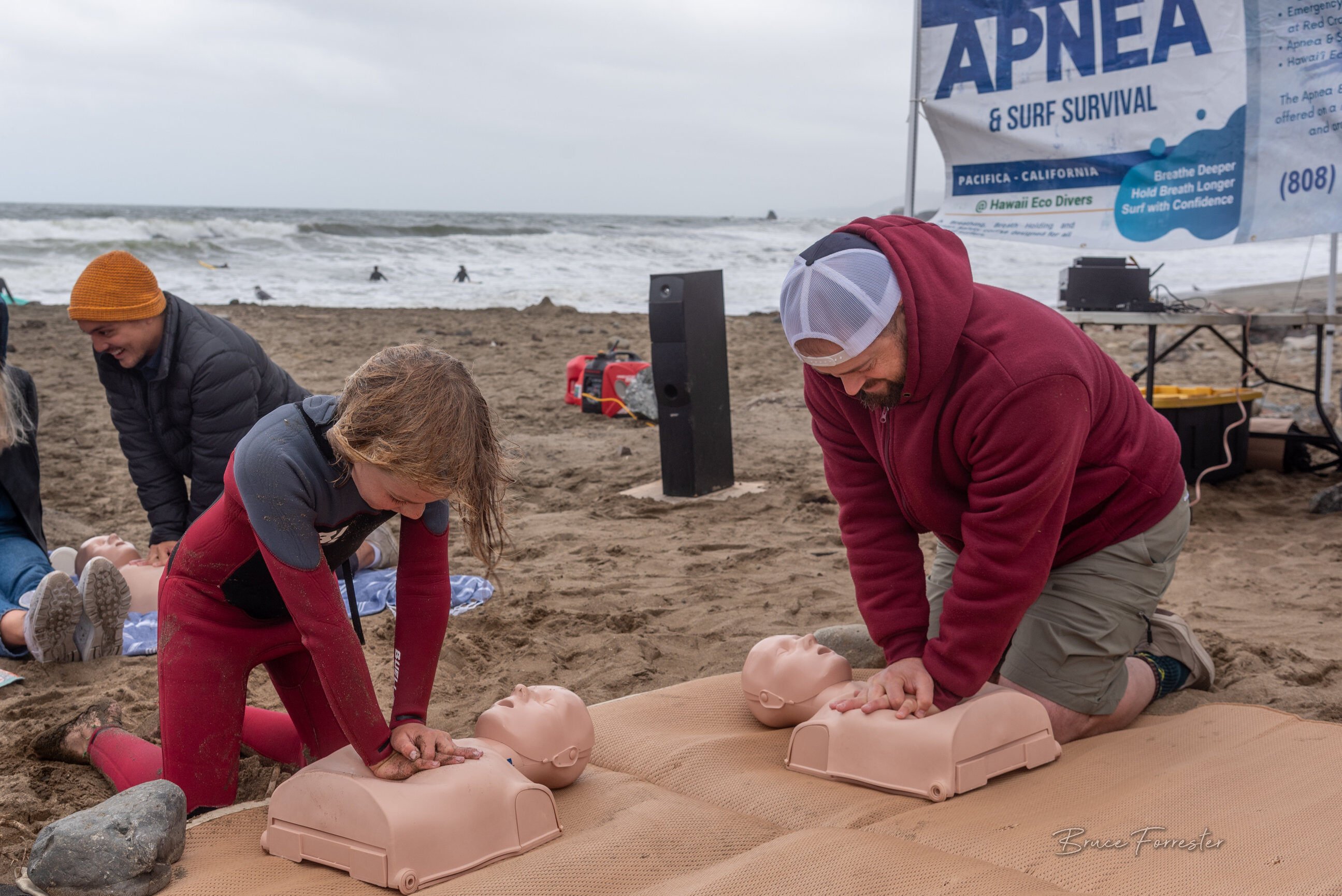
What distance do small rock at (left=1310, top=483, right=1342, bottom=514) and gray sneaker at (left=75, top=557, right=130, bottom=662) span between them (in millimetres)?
5106

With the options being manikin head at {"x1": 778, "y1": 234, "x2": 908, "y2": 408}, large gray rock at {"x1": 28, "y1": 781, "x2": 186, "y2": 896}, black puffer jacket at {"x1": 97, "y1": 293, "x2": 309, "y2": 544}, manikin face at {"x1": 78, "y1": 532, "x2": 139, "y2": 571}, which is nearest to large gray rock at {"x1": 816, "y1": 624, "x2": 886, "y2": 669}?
manikin head at {"x1": 778, "y1": 234, "x2": 908, "y2": 408}

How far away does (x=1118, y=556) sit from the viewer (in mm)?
2539

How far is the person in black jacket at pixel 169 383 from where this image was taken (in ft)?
10.5

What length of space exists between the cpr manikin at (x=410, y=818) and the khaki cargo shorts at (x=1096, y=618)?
129 cm

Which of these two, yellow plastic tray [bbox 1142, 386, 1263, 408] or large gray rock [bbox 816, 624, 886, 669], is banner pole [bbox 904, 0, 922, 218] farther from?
large gray rock [bbox 816, 624, 886, 669]

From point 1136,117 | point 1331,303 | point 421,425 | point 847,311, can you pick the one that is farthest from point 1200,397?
point 421,425

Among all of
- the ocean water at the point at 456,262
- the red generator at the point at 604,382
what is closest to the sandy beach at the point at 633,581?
the red generator at the point at 604,382

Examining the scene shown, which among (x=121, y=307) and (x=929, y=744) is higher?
(x=121, y=307)

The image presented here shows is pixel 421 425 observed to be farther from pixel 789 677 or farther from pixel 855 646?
pixel 855 646

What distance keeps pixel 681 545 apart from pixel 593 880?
2.82 metres

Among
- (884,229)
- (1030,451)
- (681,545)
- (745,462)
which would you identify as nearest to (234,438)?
(681,545)

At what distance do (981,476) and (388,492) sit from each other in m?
1.27

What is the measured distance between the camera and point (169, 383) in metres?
3.41

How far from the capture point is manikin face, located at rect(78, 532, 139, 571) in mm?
3887
